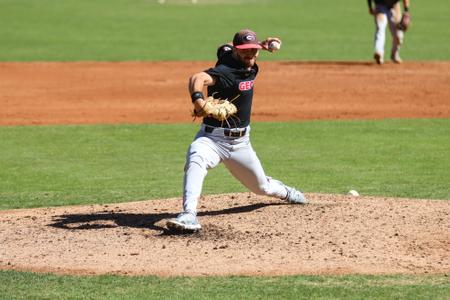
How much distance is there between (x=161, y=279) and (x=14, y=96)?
12375 millimetres

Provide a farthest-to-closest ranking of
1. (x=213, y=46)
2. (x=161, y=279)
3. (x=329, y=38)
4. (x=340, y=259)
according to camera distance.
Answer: (x=329, y=38) < (x=213, y=46) < (x=340, y=259) < (x=161, y=279)

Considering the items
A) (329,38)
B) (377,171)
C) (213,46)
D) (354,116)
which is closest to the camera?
(377,171)

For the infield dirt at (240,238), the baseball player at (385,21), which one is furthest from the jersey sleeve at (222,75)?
the baseball player at (385,21)

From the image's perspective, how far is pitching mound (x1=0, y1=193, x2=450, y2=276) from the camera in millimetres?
8086

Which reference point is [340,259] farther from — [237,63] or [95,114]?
[95,114]

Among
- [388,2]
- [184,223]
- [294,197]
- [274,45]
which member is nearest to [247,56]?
[274,45]

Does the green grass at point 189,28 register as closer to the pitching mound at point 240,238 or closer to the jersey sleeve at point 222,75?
the pitching mound at point 240,238

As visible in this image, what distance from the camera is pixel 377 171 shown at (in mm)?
12695

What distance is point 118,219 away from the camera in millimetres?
9672

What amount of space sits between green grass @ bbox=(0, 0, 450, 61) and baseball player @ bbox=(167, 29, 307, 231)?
14982 millimetres

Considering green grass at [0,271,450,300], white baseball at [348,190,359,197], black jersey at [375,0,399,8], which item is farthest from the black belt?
black jersey at [375,0,399,8]

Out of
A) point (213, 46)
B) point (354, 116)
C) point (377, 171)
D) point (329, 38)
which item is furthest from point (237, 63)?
point (329, 38)

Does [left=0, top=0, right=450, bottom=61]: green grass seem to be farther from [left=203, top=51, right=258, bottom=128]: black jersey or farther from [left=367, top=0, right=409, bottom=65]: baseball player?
Answer: [left=203, top=51, right=258, bottom=128]: black jersey

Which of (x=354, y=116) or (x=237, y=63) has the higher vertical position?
(x=237, y=63)
